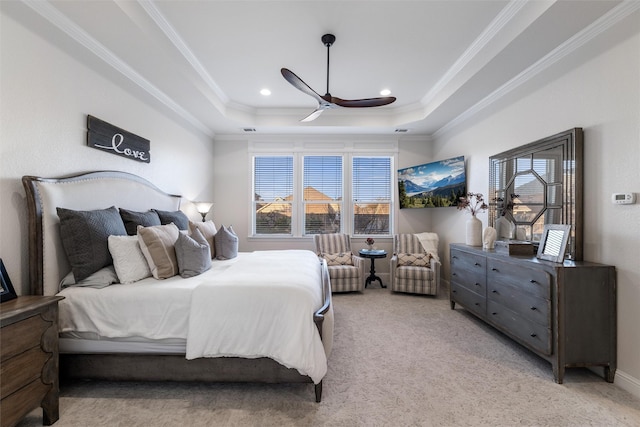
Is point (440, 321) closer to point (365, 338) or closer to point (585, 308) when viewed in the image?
point (365, 338)

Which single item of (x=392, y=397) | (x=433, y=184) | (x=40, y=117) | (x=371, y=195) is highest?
(x=40, y=117)

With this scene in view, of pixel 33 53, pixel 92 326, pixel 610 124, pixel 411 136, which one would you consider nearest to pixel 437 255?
pixel 411 136

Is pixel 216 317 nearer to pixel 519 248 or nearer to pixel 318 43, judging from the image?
pixel 318 43

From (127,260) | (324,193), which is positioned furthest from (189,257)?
(324,193)

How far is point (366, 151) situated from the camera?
561 centimetres

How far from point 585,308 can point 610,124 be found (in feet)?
4.84

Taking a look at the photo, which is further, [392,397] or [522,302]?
[522,302]

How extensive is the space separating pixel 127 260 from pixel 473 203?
4.35 metres

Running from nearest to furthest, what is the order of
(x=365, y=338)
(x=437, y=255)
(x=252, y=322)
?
(x=252, y=322) < (x=365, y=338) < (x=437, y=255)

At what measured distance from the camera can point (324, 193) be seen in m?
5.69

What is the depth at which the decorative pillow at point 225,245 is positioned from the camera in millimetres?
3494

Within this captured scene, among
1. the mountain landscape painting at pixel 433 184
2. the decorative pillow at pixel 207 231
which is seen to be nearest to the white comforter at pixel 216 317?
the decorative pillow at pixel 207 231

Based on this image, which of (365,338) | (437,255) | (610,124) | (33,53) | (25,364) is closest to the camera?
(25,364)

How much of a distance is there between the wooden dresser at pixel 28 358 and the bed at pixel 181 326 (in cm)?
27
